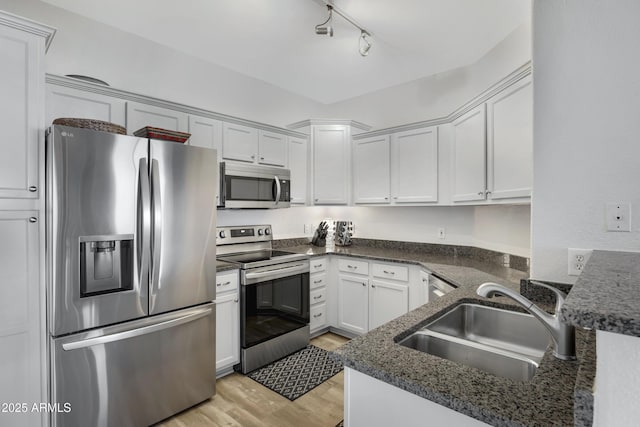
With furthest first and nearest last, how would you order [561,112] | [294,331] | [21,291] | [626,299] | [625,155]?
[294,331], [21,291], [561,112], [625,155], [626,299]

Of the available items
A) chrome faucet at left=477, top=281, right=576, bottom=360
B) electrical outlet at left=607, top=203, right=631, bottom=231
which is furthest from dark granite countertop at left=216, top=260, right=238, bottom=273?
electrical outlet at left=607, top=203, right=631, bottom=231

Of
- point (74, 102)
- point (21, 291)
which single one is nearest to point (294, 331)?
point (21, 291)

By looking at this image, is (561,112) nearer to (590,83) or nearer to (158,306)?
(590,83)

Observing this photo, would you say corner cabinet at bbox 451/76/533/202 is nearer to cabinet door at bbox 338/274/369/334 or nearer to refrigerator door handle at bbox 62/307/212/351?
cabinet door at bbox 338/274/369/334

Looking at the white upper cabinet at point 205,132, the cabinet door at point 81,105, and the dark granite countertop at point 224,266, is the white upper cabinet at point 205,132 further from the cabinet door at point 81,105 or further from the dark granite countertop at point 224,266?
the dark granite countertop at point 224,266

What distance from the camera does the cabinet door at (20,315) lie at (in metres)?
1.56

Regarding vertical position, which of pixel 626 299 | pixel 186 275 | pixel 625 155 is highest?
pixel 625 155

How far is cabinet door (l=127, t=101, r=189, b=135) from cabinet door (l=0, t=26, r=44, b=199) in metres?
0.76

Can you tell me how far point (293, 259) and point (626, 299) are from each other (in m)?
2.69

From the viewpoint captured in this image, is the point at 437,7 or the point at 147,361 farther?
the point at 437,7

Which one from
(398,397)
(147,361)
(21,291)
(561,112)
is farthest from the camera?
(147,361)

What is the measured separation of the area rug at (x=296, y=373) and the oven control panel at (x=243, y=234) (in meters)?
1.18

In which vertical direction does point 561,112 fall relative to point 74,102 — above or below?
below

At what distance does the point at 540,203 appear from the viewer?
141 centimetres
